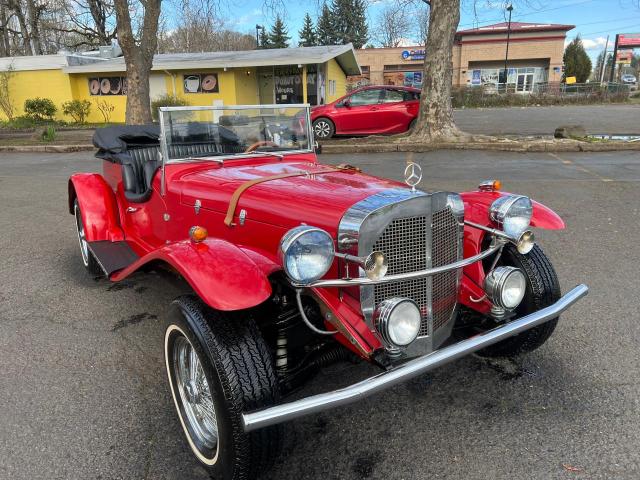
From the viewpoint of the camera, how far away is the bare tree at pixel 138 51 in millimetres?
14117

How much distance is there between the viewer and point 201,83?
928 inches

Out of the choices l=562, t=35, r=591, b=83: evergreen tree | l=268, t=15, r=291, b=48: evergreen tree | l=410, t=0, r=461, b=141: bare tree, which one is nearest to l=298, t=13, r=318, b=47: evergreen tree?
l=268, t=15, r=291, b=48: evergreen tree

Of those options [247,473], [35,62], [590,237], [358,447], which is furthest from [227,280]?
[35,62]

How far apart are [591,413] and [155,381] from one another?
2.43 m

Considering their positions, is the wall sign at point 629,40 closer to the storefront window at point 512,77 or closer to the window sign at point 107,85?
the storefront window at point 512,77

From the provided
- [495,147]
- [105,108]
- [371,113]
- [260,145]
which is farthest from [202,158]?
[105,108]

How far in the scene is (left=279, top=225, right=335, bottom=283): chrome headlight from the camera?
202 cm

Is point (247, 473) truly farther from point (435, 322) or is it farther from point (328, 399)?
point (435, 322)

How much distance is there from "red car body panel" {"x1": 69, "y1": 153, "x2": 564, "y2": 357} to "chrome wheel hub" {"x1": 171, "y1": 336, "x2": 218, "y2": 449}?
0.42 metres

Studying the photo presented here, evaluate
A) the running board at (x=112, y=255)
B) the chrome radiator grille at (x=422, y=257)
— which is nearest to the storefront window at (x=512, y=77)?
the running board at (x=112, y=255)

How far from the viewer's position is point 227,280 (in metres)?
2.10

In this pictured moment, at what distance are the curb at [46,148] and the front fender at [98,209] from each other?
1160 centimetres

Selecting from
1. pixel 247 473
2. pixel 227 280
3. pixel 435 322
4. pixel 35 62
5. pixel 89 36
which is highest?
pixel 89 36

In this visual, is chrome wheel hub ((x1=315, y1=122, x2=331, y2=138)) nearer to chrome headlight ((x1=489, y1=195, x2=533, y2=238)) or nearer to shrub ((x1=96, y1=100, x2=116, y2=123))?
chrome headlight ((x1=489, y1=195, x2=533, y2=238))
